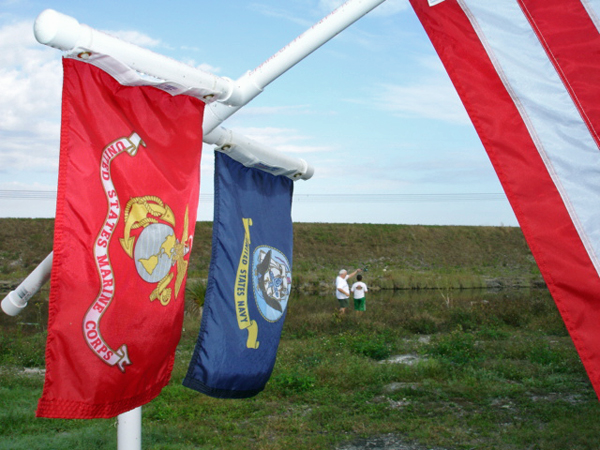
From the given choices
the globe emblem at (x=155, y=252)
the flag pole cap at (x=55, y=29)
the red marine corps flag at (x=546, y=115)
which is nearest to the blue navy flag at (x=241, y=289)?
the globe emblem at (x=155, y=252)

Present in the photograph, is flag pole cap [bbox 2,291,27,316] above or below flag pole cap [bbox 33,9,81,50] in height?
below

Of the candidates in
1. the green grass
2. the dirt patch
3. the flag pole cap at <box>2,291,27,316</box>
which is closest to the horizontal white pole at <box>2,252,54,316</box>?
the flag pole cap at <box>2,291,27,316</box>

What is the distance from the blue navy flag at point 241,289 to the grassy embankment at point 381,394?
117 inches

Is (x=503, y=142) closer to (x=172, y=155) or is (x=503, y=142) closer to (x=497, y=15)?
(x=497, y=15)

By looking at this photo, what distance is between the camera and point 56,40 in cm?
262

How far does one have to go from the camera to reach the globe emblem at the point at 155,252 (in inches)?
125

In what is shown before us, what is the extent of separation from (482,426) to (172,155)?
6290mm

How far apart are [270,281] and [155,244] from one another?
169 cm

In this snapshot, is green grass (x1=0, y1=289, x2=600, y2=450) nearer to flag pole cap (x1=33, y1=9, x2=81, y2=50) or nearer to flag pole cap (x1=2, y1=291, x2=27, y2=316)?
flag pole cap (x1=2, y1=291, x2=27, y2=316)

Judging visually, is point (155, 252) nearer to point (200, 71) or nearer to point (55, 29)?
point (200, 71)

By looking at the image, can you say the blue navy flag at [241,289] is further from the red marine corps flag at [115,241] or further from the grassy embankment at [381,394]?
the grassy embankment at [381,394]

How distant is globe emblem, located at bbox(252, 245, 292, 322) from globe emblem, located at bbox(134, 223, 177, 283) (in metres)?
1.36

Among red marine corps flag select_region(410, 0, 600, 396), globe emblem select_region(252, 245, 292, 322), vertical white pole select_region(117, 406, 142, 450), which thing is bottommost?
vertical white pole select_region(117, 406, 142, 450)

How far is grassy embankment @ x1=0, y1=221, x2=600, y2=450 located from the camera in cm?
752
